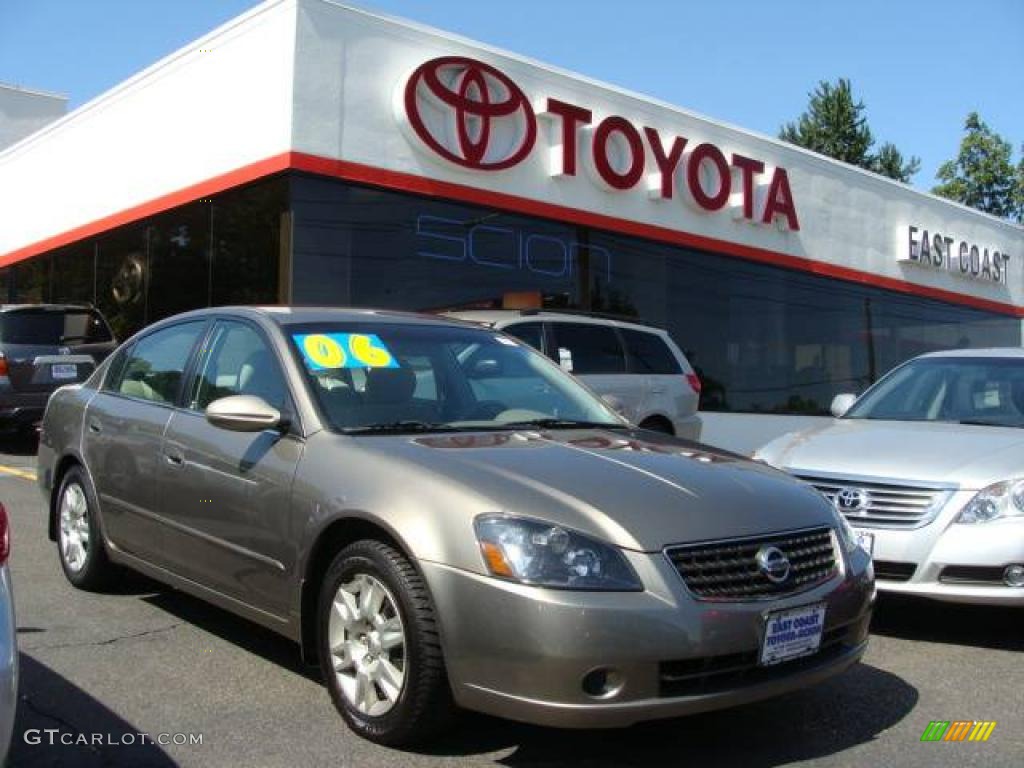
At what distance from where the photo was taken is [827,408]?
1939cm

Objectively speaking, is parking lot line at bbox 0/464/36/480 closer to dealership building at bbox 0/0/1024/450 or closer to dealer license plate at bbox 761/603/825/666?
dealership building at bbox 0/0/1024/450

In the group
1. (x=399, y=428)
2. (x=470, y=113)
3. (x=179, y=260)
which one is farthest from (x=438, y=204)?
(x=399, y=428)

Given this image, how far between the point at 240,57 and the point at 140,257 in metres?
3.80

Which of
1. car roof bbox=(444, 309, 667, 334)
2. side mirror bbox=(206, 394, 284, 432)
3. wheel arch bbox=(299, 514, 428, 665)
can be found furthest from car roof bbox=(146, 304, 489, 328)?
car roof bbox=(444, 309, 667, 334)

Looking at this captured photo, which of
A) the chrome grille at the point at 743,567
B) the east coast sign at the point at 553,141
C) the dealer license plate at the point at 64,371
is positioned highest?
the east coast sign at the point at 553,141

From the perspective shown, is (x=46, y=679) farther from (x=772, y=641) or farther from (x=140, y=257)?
(x=140, y=257)

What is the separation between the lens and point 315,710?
394cm

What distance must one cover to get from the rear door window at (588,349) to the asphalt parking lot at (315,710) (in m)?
4.74

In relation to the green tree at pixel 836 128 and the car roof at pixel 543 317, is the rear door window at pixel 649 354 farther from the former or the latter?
the green tree at pixel 836 128

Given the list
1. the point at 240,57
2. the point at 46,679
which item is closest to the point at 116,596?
the point at 46,679

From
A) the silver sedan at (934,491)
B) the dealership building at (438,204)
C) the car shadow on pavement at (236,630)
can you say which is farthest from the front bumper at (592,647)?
the dealership building at (438,204)

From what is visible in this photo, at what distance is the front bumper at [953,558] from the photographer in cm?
502

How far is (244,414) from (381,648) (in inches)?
44.2

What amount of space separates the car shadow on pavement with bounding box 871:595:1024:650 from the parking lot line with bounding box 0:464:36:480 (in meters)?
8.07
